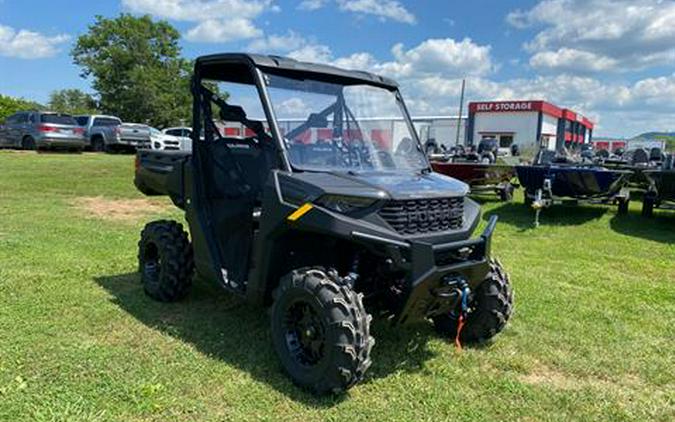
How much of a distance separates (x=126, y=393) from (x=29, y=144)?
875 inches

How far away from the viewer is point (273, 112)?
3824mm

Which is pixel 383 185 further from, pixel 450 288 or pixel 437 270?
pixel 450 288

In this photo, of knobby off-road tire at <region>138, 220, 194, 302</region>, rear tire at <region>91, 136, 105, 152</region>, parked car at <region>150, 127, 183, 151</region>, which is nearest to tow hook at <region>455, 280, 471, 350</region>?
knobby off-road tire at <region>138, 220, 194, 302</region>

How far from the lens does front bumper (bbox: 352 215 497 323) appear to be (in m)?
3.35

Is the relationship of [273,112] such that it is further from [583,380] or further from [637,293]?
[637,293]

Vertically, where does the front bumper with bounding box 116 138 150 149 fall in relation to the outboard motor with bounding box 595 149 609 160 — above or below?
below

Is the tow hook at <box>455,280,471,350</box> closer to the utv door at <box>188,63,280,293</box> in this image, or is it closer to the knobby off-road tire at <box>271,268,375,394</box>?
the knobby off-road tire at <box>271,268,375,394</box>

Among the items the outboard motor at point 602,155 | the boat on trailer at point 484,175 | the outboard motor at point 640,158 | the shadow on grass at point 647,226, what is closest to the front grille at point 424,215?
the shadow on grass at point 647,226

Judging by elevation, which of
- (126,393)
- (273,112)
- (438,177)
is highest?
(273,112)

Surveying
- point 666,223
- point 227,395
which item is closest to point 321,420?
point 227,395

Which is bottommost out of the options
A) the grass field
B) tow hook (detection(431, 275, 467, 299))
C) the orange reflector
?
the grass field

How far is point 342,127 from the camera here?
13.7 feet

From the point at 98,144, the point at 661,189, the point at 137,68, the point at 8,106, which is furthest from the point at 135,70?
the point at 661,189

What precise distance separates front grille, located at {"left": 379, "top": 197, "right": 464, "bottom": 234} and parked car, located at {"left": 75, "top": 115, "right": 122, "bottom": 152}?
21.9 m
